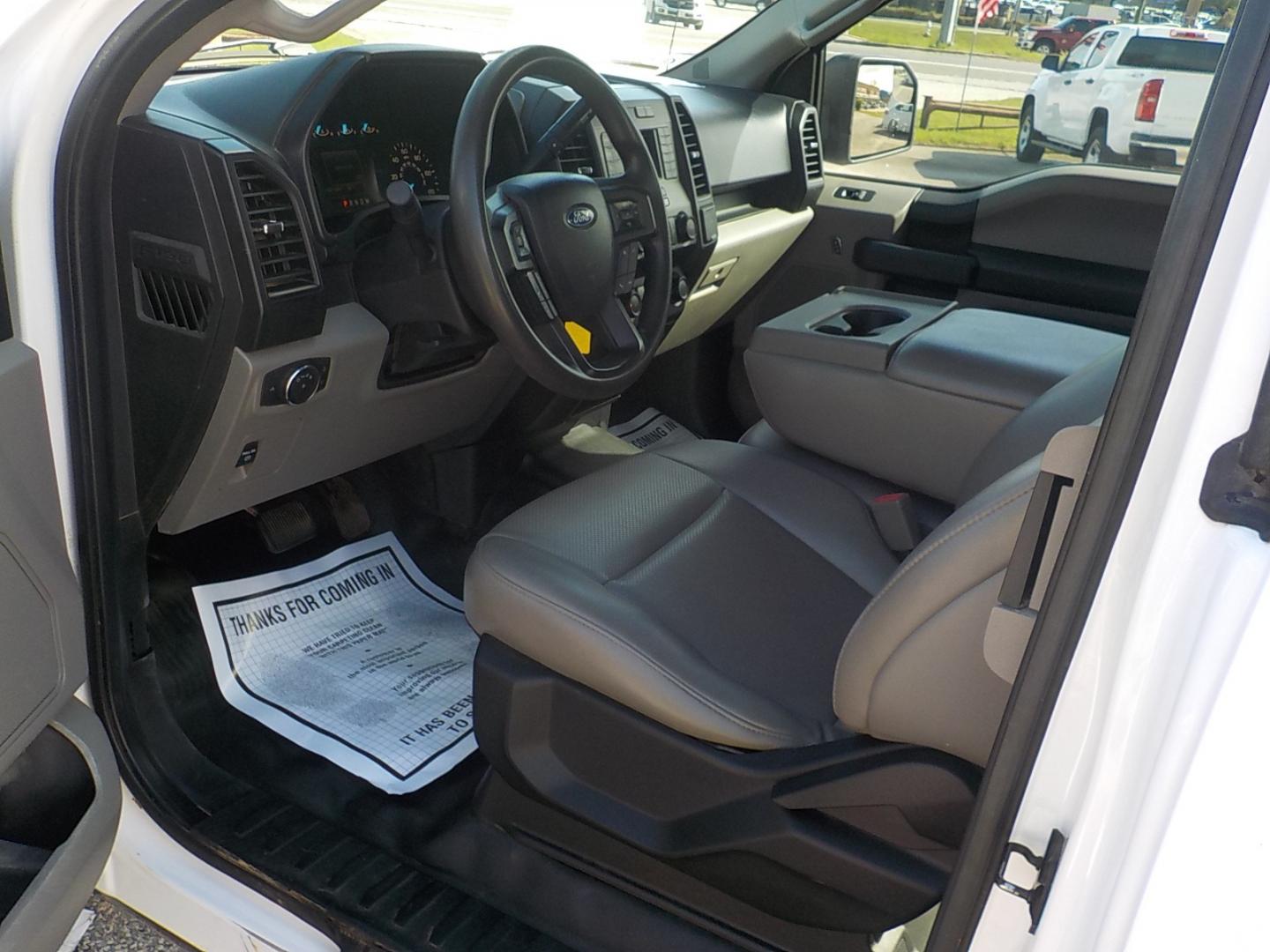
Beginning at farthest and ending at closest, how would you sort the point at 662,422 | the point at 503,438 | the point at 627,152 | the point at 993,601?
the point at 662,422, the point at 503,438, the point at 627,152, the point at 993,601

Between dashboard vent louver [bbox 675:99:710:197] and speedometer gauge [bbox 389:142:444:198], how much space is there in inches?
20.7

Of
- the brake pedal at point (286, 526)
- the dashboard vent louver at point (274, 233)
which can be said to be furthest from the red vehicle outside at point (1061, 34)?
the brake pedal at point (286, 526)

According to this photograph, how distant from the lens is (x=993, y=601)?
888mm

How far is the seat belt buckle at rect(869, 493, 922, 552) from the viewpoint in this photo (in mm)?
1504

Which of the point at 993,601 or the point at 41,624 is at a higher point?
the point at 993,601

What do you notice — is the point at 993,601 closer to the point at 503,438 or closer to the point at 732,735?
→ the point at 732,735

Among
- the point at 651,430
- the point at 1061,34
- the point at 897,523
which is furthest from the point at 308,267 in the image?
the point at 1061,34

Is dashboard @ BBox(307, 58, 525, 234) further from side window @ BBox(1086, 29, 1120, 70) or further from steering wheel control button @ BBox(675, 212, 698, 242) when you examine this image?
side window @ BBox(1086, 29, 1120, 70)

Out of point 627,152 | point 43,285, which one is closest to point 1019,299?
point 627,152

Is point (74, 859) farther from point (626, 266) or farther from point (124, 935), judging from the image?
point (626, 266)

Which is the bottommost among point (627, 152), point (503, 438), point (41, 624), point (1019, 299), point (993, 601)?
point (503, 438)

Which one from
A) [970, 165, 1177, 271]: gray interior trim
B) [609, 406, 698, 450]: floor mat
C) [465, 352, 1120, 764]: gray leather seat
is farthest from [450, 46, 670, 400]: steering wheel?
[970, 165, 1177, 271]: gray interior trim

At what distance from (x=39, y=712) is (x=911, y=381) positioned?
3.80 feet

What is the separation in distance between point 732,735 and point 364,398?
780 mm
